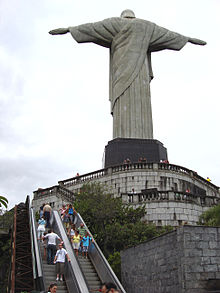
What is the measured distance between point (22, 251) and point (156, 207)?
980cm

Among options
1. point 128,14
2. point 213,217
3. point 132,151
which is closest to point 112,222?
point 213,217

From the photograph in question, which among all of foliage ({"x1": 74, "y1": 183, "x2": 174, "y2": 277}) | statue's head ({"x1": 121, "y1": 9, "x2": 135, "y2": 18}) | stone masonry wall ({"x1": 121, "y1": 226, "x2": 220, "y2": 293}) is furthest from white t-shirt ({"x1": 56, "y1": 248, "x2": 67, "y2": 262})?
statue's head ({"x1": 121, "y1": 9, "x2": 135, "y2": 18})

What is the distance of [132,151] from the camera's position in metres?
29.5

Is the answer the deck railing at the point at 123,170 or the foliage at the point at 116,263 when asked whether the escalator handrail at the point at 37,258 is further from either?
the deck railing at the point at 123,170

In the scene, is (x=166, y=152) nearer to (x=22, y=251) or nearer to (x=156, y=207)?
(x=156, y=207)

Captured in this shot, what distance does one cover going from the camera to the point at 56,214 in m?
15.8

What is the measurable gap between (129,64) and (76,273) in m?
24.0

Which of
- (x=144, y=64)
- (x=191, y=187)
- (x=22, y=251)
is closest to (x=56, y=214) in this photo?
(x=22, y=251)

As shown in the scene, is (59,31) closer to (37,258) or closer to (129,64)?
(129,64)

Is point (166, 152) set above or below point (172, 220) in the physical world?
above

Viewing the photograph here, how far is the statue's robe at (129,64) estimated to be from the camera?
1240 inches

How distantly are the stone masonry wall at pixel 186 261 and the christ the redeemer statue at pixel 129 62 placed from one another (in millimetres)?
19367

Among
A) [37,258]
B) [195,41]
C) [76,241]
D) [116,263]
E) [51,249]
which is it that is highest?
[195,41]

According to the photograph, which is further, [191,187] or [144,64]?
[144,64]
